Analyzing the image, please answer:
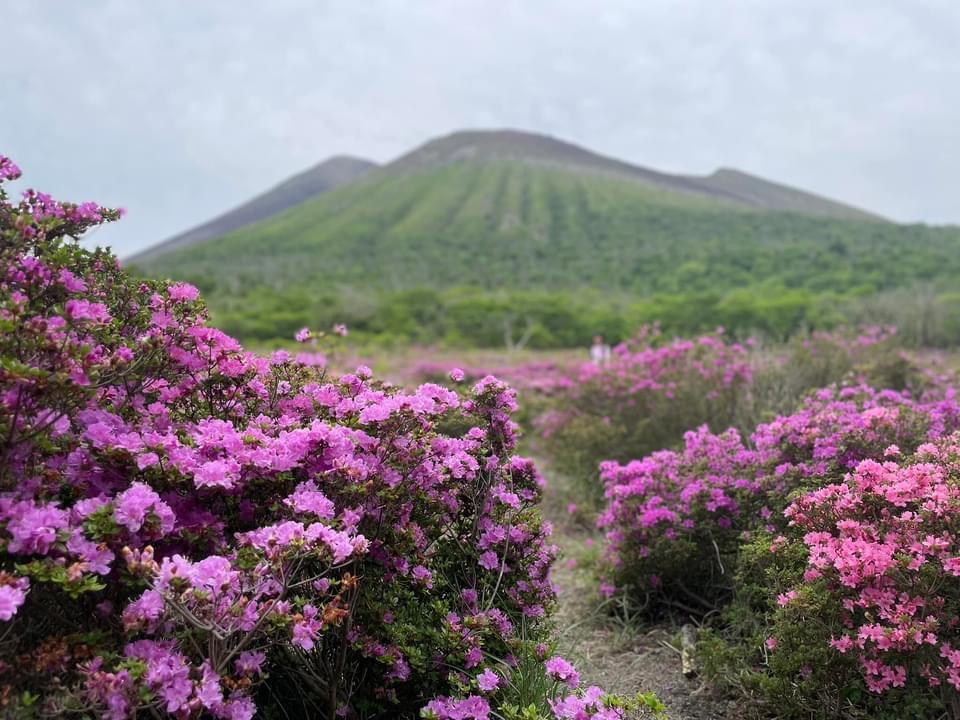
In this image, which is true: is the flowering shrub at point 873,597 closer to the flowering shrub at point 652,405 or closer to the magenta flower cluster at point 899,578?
the magenta flower cluster at point 899,578

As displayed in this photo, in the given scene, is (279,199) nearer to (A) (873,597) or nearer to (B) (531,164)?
(B) (531,164)

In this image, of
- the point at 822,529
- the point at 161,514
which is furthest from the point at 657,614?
the point at 161,514

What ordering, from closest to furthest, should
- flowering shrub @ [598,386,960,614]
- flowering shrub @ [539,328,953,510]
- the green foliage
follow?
flowering shrub @ [598,386,960,614] < flowering shrub @ [539,328,953,510] < the green foliage

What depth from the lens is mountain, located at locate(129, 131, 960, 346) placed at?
24828 millimetres

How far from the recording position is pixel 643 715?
2025mm

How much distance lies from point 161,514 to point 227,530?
0.36 meters

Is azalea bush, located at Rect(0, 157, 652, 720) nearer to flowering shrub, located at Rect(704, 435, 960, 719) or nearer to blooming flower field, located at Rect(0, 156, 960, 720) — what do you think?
blooming flower field, located at Rect(0, 156, 960, 720)

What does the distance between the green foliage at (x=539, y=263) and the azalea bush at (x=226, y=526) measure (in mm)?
8881

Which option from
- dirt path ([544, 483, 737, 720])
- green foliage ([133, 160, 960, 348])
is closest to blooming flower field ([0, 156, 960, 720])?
dirt path ([544, 483, 737, 720])

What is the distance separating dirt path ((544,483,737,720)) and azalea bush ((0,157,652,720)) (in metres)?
0.75

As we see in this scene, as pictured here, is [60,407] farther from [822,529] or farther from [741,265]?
[741,265]

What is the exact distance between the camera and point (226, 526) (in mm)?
1979

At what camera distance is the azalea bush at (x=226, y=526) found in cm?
155

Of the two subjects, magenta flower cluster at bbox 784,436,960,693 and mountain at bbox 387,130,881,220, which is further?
mountain at bbox 387,130,881,220
